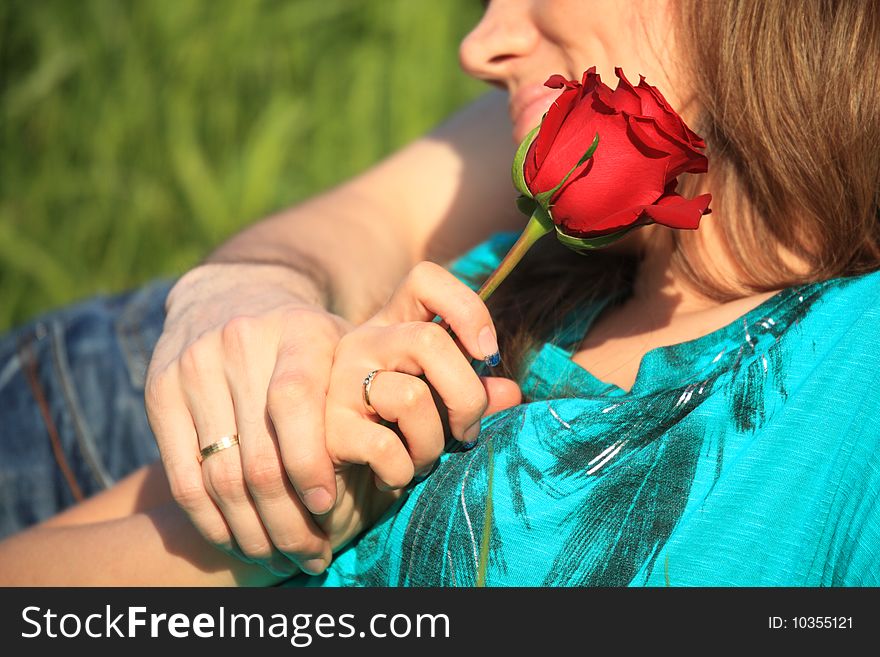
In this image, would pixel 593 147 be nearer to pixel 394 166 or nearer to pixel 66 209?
pixel 394 166

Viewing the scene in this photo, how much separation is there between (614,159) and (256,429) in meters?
0.44

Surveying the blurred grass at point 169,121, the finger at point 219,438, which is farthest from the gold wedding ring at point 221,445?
the blurred grass at point 169,121

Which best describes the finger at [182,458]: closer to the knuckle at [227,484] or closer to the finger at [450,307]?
the knuckle at [227,484]

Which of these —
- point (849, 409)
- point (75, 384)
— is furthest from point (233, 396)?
point (75, 384)

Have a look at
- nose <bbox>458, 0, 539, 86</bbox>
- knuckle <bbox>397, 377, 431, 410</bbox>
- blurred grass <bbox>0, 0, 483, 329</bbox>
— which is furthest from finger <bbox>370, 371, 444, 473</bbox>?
blurred grass <bbox>0, 0, 483, 329</bbox>

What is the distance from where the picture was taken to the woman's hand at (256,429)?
93 cm

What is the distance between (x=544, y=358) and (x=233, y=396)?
366 mm

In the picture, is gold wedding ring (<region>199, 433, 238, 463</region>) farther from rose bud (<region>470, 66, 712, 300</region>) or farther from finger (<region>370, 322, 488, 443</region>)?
rose bud (<region>470, 66, 712, 300</region>)

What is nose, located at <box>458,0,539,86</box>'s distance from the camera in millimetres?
1214

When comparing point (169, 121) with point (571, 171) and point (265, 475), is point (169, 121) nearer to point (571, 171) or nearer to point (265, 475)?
point (265, 475)

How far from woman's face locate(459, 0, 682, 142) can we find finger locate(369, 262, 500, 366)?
1.11 feet

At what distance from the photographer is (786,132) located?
1079 mm

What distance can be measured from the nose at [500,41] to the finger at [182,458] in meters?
0.55
